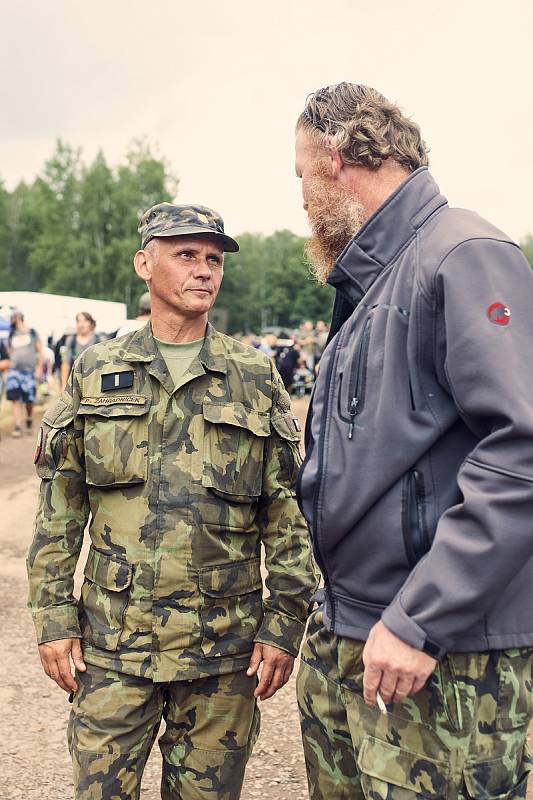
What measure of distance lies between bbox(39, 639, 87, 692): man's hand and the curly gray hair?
1647 millimetres

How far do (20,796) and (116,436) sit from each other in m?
1.87

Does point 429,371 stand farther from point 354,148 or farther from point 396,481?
point 354,148

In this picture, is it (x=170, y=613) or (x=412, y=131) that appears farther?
(x=170, y=613)

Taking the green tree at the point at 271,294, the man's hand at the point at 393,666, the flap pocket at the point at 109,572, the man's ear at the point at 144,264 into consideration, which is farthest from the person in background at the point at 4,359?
the green tree at the point at 271,294

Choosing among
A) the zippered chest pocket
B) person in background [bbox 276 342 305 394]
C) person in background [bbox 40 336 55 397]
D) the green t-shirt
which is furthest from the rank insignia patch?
person in background [bbox 40 336 55 397]

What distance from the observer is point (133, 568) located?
2.64m

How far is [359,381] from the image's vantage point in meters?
1.97

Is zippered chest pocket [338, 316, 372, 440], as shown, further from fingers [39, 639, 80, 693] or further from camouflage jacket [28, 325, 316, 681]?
fingers [39, 639, 80, 693]

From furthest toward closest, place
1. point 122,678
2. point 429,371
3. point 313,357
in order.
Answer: point 313,357 < point 122,678 < point 429,371

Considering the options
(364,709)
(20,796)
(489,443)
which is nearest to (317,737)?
(364,709)

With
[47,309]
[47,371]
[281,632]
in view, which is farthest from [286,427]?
[47,309]

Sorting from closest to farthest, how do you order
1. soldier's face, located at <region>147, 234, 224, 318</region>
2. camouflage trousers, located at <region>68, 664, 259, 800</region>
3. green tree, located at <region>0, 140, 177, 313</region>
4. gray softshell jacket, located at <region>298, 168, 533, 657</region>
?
1. gray softshell jacket, located at <region>298, 168, 533, 657</region>
2. camouflage trousers, located at <region>68, 664, 259, 800</region>
3. soldier's face, located at <region>147, 234, 224, 318</region>
4. green tree, located at <region>0, 140, 177, 313</region>

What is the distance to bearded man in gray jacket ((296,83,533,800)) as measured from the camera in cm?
170

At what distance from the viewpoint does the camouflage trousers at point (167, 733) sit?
102 inches
